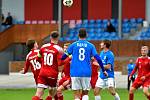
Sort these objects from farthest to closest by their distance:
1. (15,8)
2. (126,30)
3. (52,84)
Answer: (15,8)
(126,30)
(52,84)

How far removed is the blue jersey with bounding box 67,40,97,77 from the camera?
13.0 metres

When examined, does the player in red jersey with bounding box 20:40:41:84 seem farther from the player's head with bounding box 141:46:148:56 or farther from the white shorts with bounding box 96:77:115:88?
the player's head with bounding box 141:46:148:56

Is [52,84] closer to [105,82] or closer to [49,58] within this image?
[49,58]

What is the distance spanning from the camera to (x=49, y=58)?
13180 millimetres

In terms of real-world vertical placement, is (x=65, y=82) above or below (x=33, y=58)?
below

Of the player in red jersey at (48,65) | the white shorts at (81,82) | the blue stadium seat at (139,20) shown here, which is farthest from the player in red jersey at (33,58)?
the blue stadium seat at (139,20)

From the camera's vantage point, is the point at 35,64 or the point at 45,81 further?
the point at 35,64

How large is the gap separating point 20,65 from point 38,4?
8.17 meters

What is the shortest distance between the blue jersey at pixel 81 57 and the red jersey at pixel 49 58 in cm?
42

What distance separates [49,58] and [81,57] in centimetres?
82

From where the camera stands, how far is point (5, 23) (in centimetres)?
4391

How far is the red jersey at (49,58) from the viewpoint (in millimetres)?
13164

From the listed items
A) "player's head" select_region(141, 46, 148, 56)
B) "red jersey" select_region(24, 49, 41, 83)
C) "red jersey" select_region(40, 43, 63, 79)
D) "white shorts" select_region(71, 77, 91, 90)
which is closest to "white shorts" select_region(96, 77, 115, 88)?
"player's head" select_region(141, 46, 148, 56)

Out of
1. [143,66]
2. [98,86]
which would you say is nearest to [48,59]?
[98,86]
